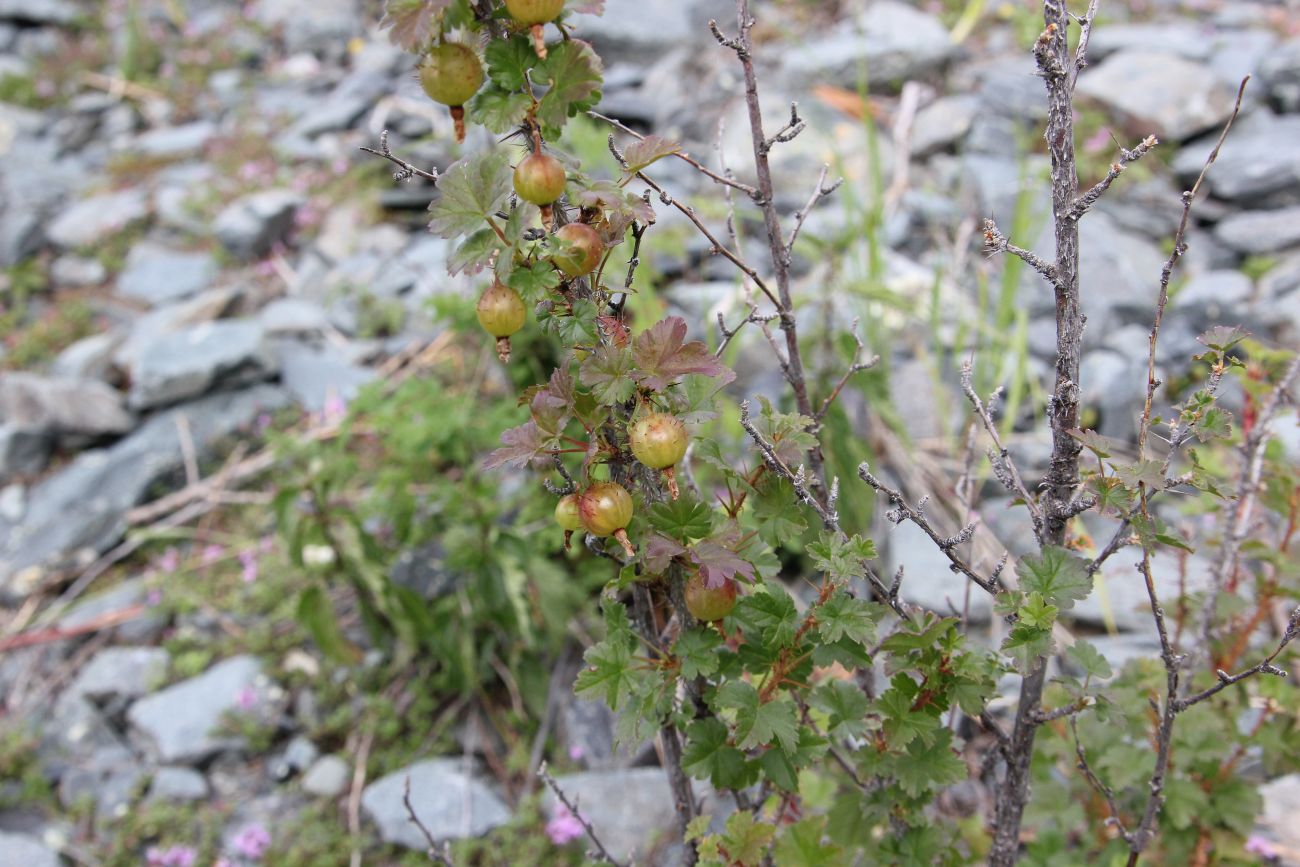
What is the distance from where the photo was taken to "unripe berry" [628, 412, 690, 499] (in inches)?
43.9

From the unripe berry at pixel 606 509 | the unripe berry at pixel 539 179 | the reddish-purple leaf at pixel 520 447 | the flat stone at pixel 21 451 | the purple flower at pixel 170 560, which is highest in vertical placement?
the unripe berry at pixel 539 179

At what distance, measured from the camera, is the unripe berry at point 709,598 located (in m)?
1.24

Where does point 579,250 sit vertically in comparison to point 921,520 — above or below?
below

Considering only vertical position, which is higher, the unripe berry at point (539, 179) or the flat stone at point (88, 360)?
the unripe berry at point (539, 179)

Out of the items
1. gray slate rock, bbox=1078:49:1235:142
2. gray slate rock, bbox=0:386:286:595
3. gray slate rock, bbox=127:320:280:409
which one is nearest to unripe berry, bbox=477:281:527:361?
gray slate rock, bbox=0:386:286:595

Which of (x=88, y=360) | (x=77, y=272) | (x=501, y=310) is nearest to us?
(x=501, y=310)

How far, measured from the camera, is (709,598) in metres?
1.24

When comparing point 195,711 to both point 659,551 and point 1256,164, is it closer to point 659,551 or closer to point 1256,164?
point 659,551

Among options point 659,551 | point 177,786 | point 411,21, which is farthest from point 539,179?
point 177,786

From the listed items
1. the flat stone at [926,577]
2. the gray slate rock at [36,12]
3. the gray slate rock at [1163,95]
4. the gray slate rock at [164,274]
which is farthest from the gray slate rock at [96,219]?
the gray slate rock at [1163,95]

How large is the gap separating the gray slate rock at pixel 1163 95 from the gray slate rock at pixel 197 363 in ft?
14.0

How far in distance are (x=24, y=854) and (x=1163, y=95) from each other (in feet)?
18.2

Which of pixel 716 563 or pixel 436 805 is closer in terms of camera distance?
pixel 716 563

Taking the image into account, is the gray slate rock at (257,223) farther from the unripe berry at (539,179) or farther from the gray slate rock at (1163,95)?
the unripe berry at (539,179)
